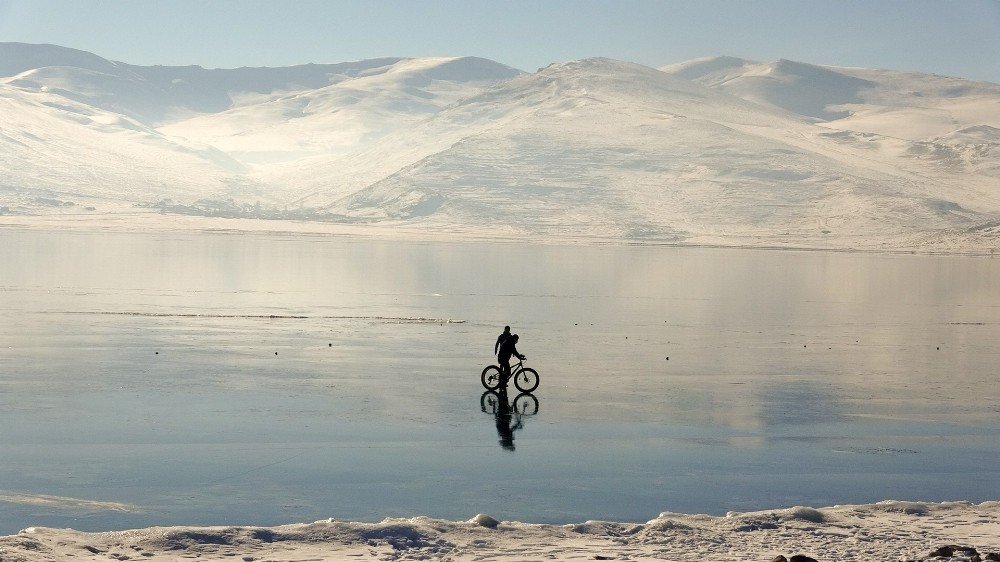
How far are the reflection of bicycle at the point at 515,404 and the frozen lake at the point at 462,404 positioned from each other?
0.29 meters

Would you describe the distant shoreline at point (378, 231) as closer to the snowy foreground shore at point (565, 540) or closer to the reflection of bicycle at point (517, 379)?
the reflection of bicycle at point (517, 379)

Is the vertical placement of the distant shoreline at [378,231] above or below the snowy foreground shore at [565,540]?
above

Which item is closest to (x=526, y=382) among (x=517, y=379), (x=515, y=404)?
(x=517, y=379)

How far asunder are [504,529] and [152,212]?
163m

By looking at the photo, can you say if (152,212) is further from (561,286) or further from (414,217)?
(561,286)

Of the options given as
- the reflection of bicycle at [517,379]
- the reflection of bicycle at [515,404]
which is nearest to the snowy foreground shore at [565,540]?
the reflection of bicycle at [515,404]

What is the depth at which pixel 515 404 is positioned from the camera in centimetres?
2402

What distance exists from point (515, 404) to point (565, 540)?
1020 cm

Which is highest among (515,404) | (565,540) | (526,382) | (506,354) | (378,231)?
(378,231)

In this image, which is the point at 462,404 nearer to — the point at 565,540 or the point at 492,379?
the point at 492,379

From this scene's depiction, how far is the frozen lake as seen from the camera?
16.2 meters

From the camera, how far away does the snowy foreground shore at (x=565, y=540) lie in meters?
13.0

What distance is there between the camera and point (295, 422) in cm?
2109

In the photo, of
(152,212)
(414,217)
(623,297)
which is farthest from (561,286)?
(152,212)
